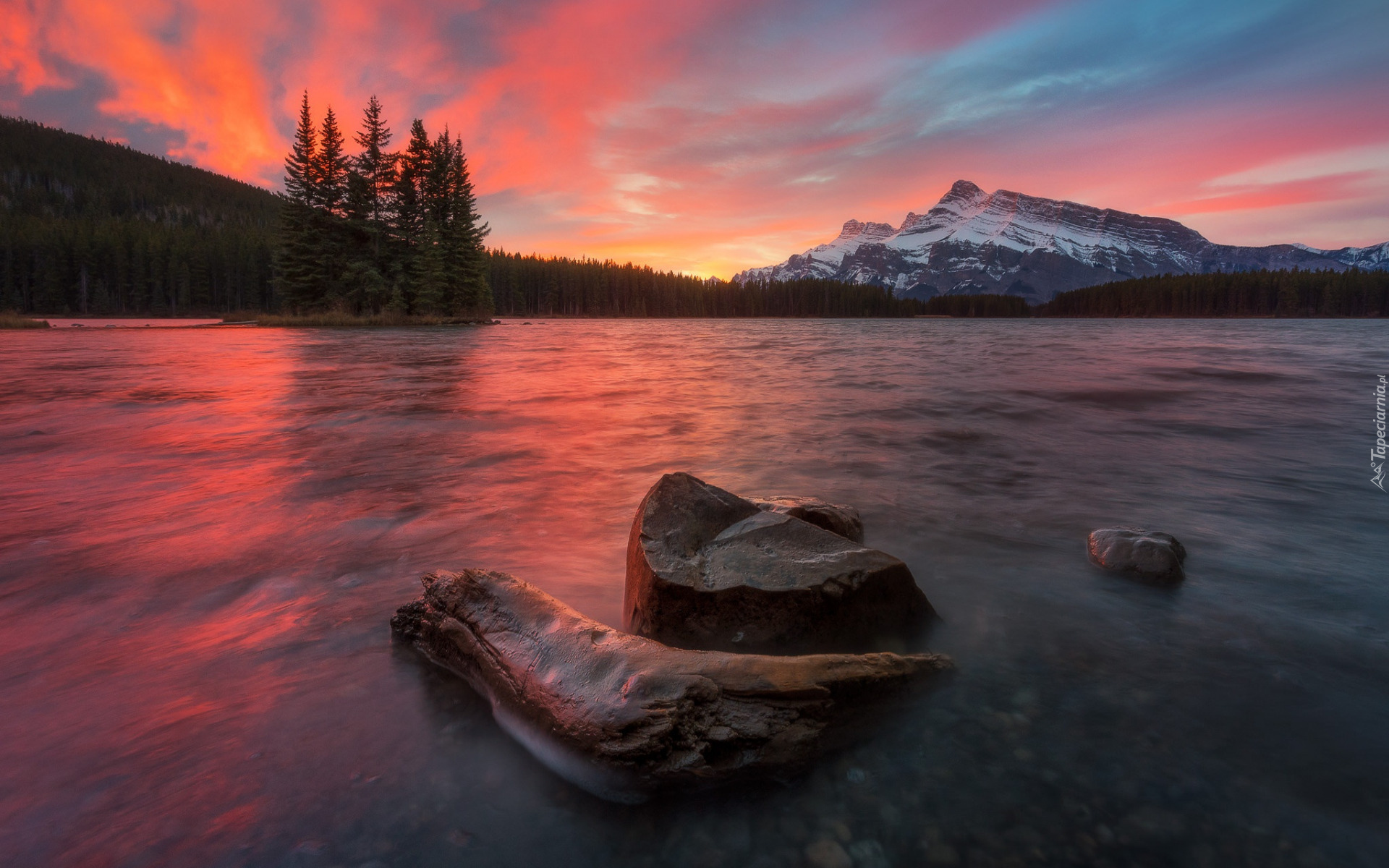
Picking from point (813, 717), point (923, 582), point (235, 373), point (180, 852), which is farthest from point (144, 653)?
point (235, 373)

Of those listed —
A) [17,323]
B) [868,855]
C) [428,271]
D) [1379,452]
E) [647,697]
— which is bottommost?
[868,855]

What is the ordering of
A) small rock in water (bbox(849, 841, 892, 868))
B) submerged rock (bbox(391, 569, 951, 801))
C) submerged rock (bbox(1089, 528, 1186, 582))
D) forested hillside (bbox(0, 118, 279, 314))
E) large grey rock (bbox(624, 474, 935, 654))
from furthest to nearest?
forested hillside (bbox(0, 118, 279, 314)) < submerged rock (bbox(1089, 528, 1186, 582)) < large grey rock (bbox(624, 474, 935, 654)) < submerged rock (bbox(391, 569, 951, 801)) < small rock in water (bbox(849, 841, 892, 868))

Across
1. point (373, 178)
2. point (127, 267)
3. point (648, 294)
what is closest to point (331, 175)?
point (373, 178)

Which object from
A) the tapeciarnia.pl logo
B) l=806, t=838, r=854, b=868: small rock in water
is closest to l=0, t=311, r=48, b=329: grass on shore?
l=806, t=838, r=854, b=868: small rock in water

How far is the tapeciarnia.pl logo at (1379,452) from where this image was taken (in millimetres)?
6414

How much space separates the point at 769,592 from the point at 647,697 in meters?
0.98

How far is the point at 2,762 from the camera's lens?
2.13 meters

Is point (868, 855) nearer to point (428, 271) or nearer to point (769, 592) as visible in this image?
point (769, 592)

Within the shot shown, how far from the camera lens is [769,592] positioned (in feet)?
9.87

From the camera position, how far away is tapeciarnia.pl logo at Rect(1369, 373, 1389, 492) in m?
6.41

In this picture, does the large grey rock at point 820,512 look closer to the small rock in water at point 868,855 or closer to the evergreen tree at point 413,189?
the small rock in water at point 868,855

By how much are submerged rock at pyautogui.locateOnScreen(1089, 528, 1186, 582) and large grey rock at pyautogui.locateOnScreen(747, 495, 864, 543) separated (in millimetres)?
1592

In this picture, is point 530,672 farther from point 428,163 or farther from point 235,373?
point 428,163

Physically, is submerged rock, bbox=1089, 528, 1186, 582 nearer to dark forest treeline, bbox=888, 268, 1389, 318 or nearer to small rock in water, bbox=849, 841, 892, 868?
small rock in water, bbox=849, 841, 892, 868
